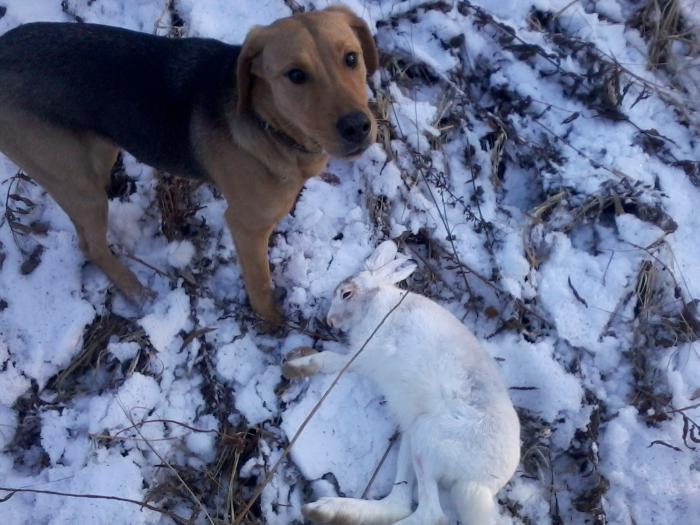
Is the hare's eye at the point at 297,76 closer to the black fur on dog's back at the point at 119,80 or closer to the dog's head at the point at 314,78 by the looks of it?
the dog's head at the point at 314,78

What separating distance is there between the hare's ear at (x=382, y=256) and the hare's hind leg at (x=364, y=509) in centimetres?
112

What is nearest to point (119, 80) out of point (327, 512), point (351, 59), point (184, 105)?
point (184, 105)

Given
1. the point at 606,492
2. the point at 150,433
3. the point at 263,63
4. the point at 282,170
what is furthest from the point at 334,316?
the point at 606,492

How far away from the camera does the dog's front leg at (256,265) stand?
2.86m

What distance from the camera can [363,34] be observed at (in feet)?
8.75

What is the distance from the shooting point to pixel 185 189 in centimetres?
344

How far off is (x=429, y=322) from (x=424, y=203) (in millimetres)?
872

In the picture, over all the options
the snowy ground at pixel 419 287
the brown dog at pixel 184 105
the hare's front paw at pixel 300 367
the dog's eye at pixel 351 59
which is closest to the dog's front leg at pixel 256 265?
the brown dog at pixel 184 105

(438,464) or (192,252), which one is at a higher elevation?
(192,252)

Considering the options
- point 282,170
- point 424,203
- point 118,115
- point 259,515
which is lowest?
point 259,515

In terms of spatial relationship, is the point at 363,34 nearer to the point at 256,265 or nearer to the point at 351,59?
the point at 351,59

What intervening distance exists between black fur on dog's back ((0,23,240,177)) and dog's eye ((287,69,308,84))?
44cm

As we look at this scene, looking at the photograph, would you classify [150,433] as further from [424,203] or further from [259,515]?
[424,203]

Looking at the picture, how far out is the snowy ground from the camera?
291 cm
